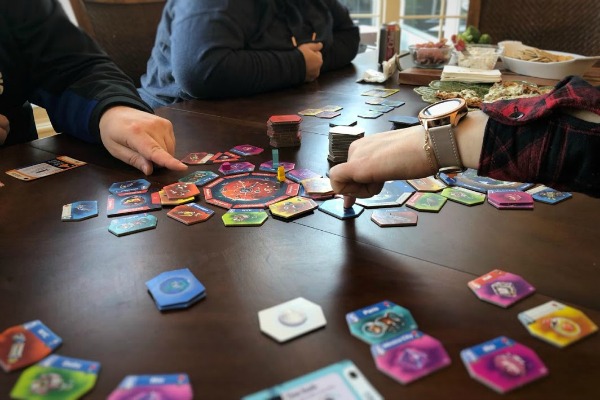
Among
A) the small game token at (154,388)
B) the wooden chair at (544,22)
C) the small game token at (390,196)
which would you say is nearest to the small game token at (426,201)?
the small game token at (390,196)

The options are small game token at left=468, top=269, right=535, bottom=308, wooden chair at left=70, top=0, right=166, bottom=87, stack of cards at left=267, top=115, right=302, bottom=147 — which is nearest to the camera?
small game token at left=468, top=269, right=535, bottom=308

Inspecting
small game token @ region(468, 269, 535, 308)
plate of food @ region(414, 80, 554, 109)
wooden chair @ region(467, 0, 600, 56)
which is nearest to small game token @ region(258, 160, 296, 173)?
small game token @ region(468, 269, 535, 308)

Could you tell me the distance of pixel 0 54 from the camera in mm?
1131

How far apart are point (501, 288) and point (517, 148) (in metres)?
0.21

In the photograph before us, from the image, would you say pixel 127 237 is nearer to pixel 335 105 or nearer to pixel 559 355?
pixel 559 355

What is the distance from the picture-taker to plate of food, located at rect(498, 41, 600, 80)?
1462 millimetres

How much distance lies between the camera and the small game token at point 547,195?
0.75 meters

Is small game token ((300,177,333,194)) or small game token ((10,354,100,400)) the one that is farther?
small game token ((300,177,333,194))

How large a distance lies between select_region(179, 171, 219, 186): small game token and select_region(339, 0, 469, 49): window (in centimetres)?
286

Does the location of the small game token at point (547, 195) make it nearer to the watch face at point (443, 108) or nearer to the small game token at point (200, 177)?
the watch face at point (443, 108)

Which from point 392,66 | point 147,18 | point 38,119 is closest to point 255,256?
point 392,66

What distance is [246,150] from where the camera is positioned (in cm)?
101

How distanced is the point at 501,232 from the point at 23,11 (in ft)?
3.98

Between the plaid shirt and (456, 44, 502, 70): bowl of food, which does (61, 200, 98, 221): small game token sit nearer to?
the plaid shirt
